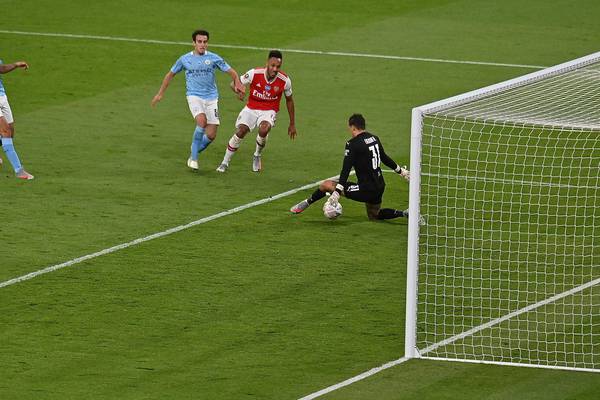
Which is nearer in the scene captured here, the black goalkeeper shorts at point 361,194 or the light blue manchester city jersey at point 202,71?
the black goalkeeper shorts at point 361,194

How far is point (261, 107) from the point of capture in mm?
20422

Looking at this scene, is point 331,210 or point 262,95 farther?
point 262,95

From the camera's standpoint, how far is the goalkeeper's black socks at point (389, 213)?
18.0 metres

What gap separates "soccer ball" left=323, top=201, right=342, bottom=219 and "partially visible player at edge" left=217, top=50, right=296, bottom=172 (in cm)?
256

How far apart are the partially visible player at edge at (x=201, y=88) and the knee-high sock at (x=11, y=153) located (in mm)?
2283

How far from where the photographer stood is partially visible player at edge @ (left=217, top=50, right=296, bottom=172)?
20297 mm

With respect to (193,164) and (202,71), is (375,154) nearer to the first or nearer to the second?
(193,164)

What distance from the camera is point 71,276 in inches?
620

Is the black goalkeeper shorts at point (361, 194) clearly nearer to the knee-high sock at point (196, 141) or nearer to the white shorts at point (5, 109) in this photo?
the knee-high sock at point (196, 141)

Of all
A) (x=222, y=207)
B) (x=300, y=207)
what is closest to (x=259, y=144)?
(x=222, y=207)

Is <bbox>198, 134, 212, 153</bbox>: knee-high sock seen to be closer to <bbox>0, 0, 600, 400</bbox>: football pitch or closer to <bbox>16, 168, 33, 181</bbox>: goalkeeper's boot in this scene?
<bbox>0, 0, 600, 400</bbox>: football pitch

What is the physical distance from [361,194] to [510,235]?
6.23ft

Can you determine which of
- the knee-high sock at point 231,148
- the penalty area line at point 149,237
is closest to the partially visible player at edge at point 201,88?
the knee-high sock at point 231,148

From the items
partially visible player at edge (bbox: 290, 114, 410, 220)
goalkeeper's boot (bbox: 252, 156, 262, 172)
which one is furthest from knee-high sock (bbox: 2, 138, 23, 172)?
partially visible player at edge (bbox: 290, 114, 410, 220)
